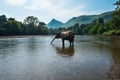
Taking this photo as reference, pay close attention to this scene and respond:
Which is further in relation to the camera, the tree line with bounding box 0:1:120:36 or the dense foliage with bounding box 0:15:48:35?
the dense foliage with bounding box 0:15:48:35

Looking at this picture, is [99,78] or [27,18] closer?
[99,78]

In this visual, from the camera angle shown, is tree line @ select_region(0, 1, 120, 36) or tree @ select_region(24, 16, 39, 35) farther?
tree @ select_region(24, 16, 39, 35)

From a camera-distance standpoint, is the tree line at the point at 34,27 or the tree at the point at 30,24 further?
the tree at the point at 30,24

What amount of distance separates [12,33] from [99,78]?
321 ft

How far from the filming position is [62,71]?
1023cm

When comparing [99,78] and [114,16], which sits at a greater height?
[114,16]

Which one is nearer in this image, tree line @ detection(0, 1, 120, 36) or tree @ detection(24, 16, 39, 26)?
tree line @ detection(0, 1, 120, 36)

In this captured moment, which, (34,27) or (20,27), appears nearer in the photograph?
(20,27)

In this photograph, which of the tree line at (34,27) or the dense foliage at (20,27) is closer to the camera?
the tree line at (34,27)

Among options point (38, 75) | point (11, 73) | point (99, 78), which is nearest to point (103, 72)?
point (99, 78)

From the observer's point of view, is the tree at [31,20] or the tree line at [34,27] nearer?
the tree line at [34,27]

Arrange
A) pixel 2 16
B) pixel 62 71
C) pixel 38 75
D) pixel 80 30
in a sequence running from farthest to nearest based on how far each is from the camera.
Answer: pixel 80 30 < pixel 2 16 < pixel 62 71 < pixel 38 75

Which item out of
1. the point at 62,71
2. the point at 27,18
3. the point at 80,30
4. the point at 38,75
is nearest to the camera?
the point at 38,75

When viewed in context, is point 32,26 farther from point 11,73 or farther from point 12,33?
point 11,73
